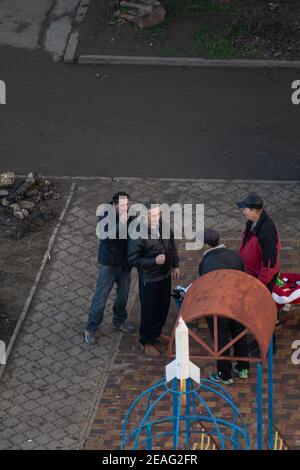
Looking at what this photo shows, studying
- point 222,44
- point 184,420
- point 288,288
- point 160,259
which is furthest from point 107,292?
point 222,44

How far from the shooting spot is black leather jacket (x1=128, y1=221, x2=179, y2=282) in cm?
1164

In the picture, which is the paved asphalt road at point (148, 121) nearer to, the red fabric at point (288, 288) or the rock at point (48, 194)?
the rock at point (48, 194)

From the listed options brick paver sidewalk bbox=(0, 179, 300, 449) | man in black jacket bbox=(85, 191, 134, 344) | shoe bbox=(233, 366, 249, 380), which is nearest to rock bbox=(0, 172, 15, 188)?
brick paver sidewalk bbox=(0, 179, 300, 449)

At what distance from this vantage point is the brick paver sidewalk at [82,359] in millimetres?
11266

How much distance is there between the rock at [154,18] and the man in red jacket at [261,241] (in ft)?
25.9

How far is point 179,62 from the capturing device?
18156 mm

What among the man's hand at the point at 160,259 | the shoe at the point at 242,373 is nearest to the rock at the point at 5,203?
the man's hand at the point at 160,259

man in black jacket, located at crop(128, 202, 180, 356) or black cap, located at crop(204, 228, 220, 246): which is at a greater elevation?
black cap, located at crop(204, 228, 220, 246)

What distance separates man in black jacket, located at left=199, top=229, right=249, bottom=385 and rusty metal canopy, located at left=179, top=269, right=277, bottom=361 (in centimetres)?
124

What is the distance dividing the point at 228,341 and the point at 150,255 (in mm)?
1177

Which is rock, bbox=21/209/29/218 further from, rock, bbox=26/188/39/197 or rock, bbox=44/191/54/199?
rock, bbox=44/191/54/199

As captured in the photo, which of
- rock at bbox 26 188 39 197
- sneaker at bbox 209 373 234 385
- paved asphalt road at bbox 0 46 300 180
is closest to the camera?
sneaker at bbox 209 373 234 385

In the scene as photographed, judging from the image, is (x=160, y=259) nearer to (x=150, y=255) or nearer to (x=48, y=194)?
(x=150, y=255)
